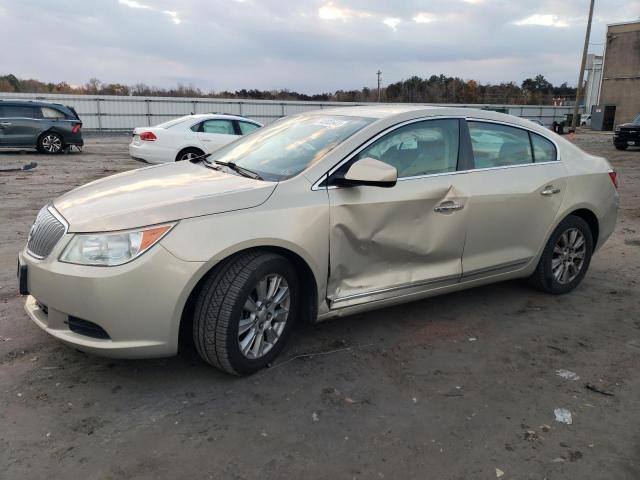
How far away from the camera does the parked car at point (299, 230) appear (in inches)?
114

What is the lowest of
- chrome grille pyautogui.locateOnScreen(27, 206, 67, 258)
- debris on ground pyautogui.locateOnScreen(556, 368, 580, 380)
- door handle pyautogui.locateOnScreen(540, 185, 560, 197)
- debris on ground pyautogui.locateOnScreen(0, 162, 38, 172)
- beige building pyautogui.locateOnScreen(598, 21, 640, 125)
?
debris on ground pyautogui.locateOnScreen(556, 368, 580, 380)

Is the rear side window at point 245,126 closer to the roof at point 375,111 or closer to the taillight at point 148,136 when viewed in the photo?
the taillight at point 148,136

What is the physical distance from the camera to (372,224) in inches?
139

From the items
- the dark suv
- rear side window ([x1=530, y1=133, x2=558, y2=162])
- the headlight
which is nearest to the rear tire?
the dark suv

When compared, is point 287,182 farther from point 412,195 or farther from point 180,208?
point 412,195

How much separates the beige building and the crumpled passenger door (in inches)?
1712

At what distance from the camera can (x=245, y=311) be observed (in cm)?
316

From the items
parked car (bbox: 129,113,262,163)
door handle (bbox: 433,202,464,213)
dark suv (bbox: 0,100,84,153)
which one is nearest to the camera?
door handle (bbox: 433,202,464,213)

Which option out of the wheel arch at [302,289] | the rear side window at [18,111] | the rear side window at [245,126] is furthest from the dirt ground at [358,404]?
the rear side window at [18,111]

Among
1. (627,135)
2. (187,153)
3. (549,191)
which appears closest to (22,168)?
(187,153)

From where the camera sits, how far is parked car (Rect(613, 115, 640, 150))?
2175 cm

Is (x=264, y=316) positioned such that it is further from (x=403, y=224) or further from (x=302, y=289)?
(x=403, y=224)

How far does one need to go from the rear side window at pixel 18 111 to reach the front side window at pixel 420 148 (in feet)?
50.6

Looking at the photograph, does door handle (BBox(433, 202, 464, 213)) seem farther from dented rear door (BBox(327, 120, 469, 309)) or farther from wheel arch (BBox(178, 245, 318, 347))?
wheel arch (BBox(178, 245, 318, 347))
